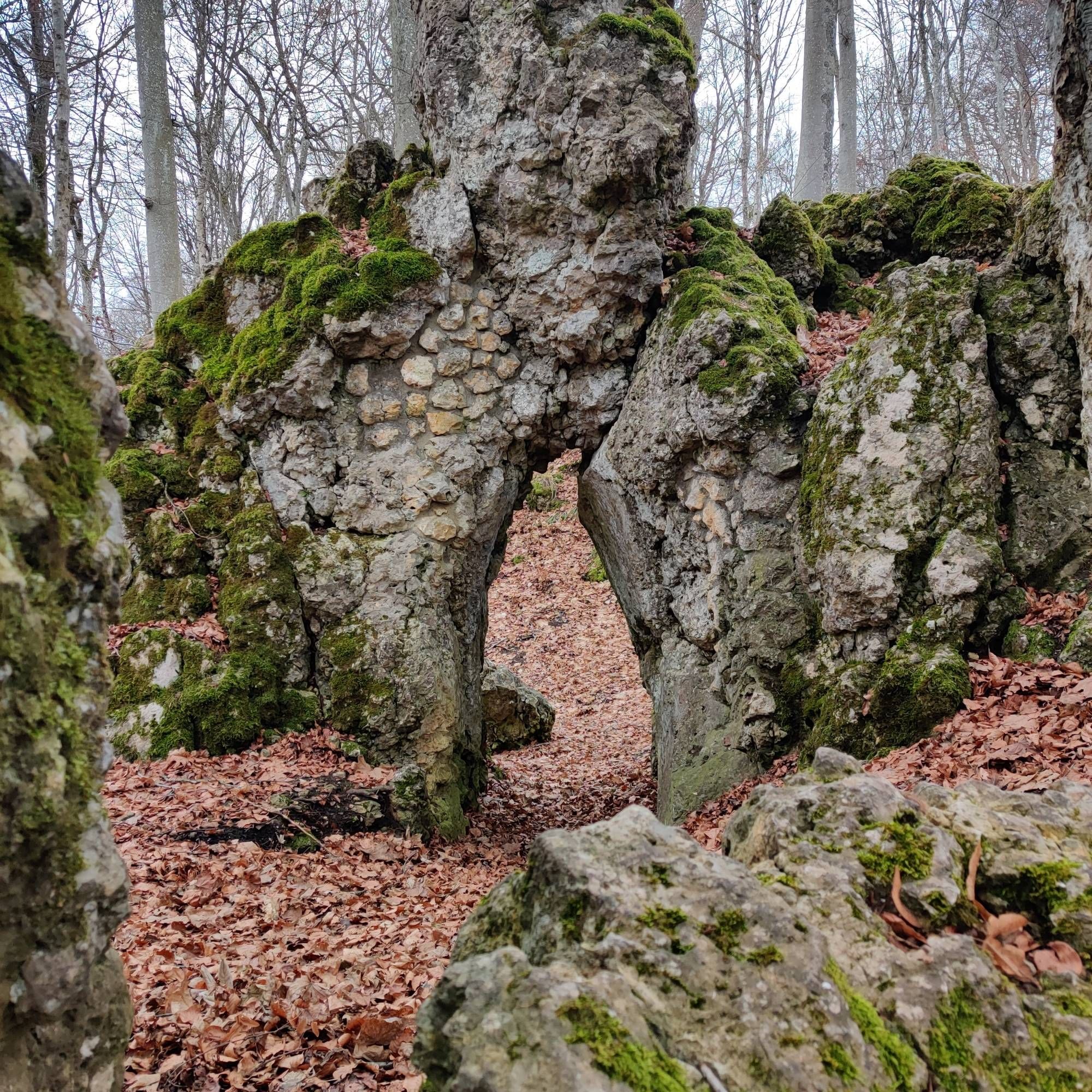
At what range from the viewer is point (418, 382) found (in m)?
8.02

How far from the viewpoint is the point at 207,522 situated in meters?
7.75

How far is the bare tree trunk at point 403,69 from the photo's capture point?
11.2m

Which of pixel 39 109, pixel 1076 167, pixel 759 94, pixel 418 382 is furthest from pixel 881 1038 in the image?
pixel 759 94

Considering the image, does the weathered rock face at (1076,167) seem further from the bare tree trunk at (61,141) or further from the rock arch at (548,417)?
the bare tree trunk at (61,141)

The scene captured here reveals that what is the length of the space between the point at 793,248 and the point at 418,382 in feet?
15.2

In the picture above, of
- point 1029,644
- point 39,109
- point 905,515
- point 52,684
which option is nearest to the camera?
point 52,684

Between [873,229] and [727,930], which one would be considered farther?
[873,229]

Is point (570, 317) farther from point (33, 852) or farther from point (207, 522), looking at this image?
point (33, 852)

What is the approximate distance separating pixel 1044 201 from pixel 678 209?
153 inches

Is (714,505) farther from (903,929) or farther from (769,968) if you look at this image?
(769,968)

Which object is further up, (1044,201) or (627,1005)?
(1044,201)

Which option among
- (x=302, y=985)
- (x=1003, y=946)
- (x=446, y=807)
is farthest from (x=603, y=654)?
(x=1003, y=946)

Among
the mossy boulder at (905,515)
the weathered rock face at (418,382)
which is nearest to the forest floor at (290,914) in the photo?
the weathered rock face at (418,382)

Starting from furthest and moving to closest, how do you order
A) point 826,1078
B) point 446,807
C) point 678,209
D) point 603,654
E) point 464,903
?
point 603,654 < point 678,209 < point 446,807 < point 464,903 < point 826,1078
